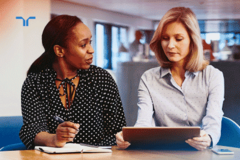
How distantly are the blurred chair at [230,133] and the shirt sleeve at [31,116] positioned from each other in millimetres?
917

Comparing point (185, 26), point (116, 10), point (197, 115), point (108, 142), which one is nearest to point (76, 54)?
point (108, 142)

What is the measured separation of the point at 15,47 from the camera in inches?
230

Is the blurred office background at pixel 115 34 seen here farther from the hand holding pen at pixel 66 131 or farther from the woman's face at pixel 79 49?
the hand holding pen at pixel 66 131

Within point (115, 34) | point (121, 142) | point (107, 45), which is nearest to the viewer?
point (121, 142)

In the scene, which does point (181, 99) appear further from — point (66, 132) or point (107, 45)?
point (107, 45)

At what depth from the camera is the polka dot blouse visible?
1.68 m

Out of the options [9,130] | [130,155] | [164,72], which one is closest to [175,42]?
[164,72]

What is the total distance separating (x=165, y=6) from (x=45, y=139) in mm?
10784

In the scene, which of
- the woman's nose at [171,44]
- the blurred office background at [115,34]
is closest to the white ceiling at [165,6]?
the blurred office background at [115,34]

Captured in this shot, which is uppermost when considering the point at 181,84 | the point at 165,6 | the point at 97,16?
the point at 165,6

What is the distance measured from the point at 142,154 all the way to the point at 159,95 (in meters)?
0.59

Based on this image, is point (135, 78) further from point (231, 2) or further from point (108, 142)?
point (231, 2)

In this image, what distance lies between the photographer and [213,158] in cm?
123

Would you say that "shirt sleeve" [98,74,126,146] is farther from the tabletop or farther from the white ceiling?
the white ceiling
